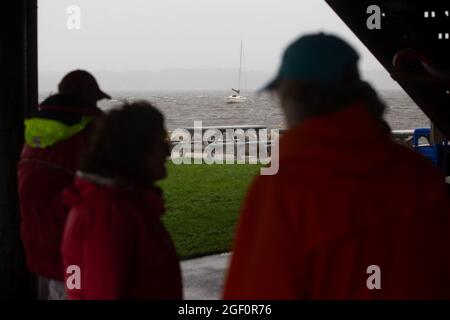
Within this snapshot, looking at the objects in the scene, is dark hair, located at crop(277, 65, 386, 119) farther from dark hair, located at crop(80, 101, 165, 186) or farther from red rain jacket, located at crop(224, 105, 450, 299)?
dark hair, located at crop(80, 101, 165, 186)

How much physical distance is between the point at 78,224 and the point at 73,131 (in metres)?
1.17

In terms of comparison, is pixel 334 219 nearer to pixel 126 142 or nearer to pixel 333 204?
pixel 333 204

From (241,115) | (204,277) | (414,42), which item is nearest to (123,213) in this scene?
(414,42)

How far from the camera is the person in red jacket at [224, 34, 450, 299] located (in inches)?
59.2

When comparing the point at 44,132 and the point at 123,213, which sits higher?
the point at 44,132

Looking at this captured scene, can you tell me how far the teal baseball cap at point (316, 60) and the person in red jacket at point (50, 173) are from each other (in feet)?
5.48

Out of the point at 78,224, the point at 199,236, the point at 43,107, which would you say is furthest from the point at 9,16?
the point at 199,236

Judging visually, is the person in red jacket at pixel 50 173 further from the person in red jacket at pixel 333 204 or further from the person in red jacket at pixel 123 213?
the person in red jacket at pixel 333 204

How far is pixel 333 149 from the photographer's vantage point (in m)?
1.50

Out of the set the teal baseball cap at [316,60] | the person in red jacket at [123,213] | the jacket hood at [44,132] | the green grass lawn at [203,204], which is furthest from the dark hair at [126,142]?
the green grass lawn at [203,204]

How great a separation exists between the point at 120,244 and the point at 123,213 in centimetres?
10

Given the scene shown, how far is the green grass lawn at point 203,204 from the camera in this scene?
8672 mm

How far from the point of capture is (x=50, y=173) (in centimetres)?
304

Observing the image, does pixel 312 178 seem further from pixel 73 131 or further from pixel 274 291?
pixel 73 131
